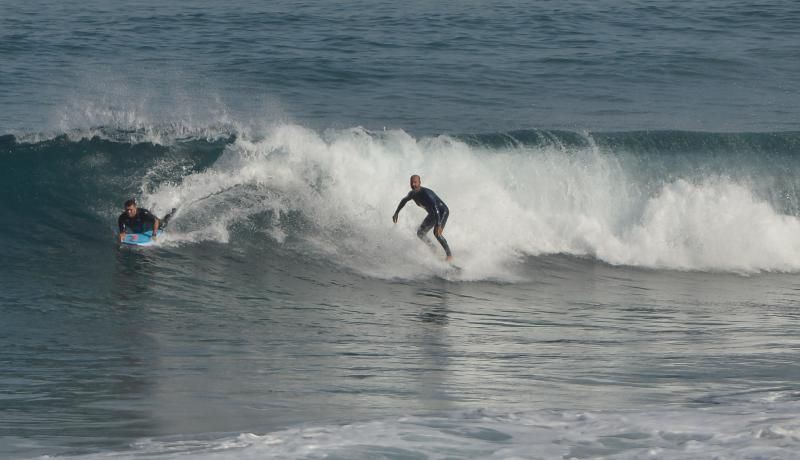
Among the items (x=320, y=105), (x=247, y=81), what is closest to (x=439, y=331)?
(x=320, y=105)

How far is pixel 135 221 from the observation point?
49.5 ft

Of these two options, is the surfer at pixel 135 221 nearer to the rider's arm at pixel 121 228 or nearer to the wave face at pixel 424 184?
the rider's arm at pixel 121 228

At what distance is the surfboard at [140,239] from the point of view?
49.4 ft

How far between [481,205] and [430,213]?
247 cm

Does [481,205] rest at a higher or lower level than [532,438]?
higher

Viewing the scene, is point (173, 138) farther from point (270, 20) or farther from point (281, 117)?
point (270, 20)

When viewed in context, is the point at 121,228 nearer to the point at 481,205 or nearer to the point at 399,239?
the point at 399,239

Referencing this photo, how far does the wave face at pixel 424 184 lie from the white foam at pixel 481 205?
0.03m

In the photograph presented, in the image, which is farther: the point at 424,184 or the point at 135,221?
the point at 424,184

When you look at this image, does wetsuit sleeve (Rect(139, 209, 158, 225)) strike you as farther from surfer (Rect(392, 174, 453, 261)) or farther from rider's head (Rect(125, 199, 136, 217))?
surfer (Rect(392, 174, 453, 261))

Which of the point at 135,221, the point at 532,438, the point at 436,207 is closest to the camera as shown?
the point at 532,438

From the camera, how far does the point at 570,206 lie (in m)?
18.9

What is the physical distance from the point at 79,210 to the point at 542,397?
34.4 ft

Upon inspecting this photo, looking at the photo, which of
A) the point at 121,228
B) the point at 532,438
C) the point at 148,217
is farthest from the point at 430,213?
the point at 532,438
